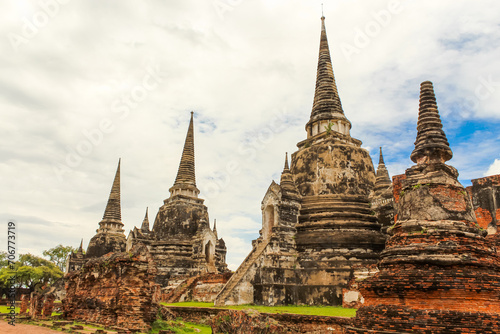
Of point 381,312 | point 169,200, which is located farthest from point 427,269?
point 169,200

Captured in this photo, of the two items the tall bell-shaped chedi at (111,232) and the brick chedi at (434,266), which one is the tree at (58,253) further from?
the brick chedi at (434,266)

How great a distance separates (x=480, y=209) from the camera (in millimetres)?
13758

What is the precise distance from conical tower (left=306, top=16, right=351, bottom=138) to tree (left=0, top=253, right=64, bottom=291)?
3054 cm

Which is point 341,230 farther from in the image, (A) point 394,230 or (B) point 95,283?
(B) point 95,283

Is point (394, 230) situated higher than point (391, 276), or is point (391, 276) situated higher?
point (394, 230)

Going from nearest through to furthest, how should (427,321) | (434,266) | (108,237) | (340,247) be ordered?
(427,321) → (434,266) → (340,247) → (108,237)

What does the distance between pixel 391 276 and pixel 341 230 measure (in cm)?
995

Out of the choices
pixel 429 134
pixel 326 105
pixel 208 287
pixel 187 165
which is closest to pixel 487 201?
pixel 429 134

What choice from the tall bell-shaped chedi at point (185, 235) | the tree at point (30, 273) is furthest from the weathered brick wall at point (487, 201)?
the tree at point (30, 273)

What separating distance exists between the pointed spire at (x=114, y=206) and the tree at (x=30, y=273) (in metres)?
8.91

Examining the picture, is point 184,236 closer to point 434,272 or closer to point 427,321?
point 434,272

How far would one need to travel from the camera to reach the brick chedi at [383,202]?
1827 centimetres

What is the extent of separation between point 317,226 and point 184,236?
13997 mm

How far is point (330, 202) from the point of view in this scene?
19188 millimetres
